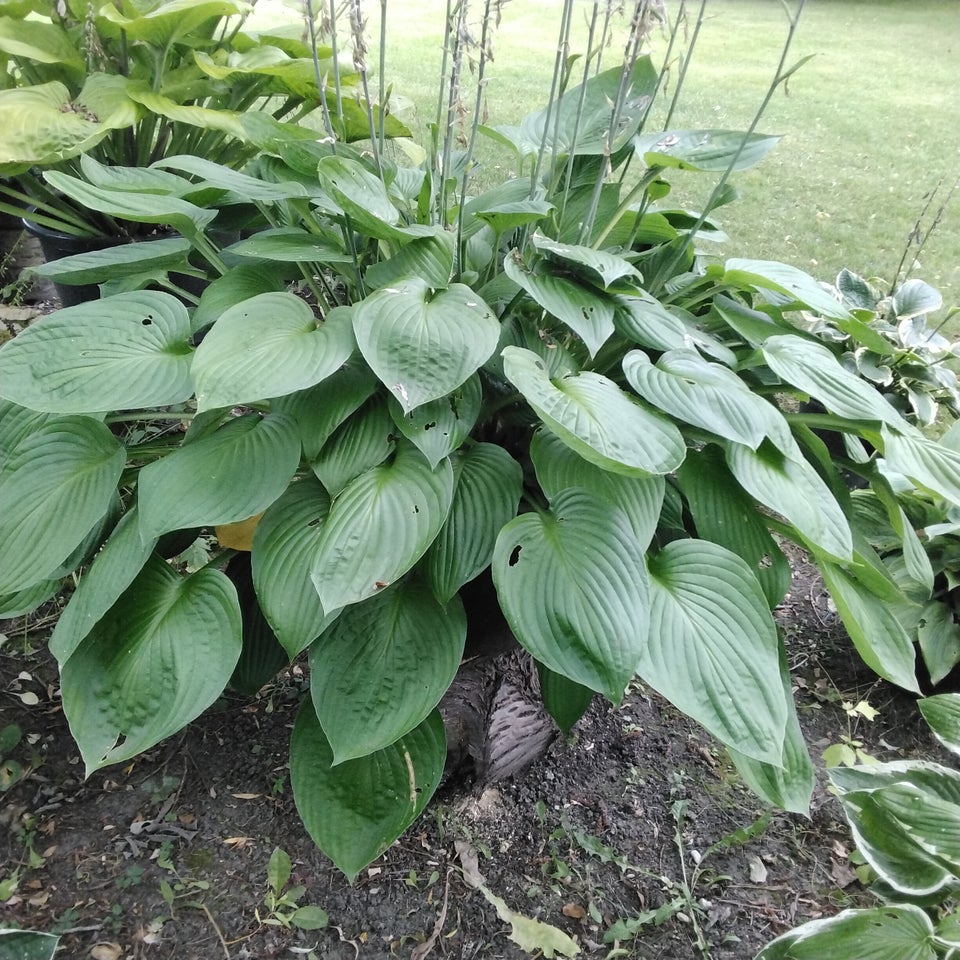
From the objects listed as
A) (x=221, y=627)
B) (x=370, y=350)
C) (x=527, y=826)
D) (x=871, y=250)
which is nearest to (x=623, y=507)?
(x=370, y=350)

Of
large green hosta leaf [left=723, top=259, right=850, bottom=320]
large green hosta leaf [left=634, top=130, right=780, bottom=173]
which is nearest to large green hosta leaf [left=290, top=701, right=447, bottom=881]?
large green hosta leaf [left=723, top=259, right=850, bottom=320]

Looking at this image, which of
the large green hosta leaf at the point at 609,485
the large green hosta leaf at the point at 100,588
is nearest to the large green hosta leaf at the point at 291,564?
Answer: the large green hosta leaf at the point at 100,588

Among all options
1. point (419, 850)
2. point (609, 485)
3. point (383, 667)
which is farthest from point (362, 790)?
point (609, 485)

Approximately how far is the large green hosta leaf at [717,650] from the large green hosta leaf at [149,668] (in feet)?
1.67

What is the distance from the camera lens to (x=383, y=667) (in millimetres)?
907

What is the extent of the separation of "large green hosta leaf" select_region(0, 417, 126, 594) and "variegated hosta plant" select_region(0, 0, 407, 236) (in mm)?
934

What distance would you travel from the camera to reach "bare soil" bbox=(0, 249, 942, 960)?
1.09 metres

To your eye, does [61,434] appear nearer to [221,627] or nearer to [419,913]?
[221,627]

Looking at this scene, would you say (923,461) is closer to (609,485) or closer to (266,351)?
(609,485)

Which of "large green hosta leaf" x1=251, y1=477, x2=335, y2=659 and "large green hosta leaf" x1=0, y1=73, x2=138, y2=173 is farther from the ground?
"large green hosta leaf" x1=0, y1=73, x2=138, y2=173

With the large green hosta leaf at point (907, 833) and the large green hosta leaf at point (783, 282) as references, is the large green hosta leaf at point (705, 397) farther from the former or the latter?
the large green hosta leaf at point (907, 833)

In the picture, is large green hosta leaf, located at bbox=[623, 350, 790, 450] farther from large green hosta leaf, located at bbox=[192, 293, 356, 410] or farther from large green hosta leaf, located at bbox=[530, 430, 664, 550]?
large green hosta leaf, located at bbox=[192, 293, 356, 410]

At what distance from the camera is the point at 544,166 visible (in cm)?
150

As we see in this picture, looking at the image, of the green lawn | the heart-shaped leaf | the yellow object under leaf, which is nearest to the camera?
the heart-shaped leaf
